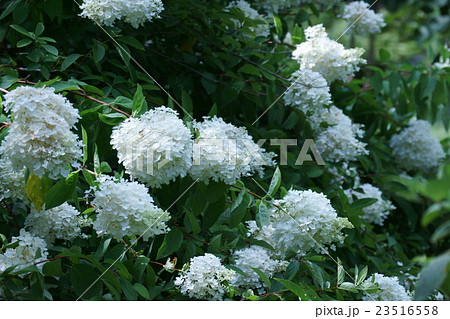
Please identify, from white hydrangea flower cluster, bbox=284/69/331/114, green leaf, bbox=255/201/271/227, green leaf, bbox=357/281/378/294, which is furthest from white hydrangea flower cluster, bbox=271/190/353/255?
white hydrangea flower cluster, bbox=284/69/331/114

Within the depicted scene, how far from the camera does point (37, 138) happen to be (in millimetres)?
1221

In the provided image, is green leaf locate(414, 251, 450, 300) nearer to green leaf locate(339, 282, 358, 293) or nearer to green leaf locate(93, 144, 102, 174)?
green leaf locate(339, 282, 358, 293)

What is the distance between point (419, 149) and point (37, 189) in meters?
1.89

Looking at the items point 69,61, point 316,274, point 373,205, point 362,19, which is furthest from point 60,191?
point 362,19

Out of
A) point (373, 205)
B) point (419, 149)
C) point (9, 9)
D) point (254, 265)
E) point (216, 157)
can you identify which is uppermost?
point (9, 9)

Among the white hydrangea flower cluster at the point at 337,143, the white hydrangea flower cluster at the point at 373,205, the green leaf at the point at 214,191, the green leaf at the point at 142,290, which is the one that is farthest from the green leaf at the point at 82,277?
the white hydrangea flower cluster at the point at 373,205

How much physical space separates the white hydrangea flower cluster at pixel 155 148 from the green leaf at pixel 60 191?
14 cm

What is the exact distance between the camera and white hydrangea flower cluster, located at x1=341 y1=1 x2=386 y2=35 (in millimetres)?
2480

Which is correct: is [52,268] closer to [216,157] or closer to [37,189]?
[37,189]

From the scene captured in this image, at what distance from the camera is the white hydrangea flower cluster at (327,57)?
2.02 m

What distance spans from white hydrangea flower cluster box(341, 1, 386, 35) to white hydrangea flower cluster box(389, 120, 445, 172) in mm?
534

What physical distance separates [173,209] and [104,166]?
1.02ft

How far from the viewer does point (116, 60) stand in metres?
1.98

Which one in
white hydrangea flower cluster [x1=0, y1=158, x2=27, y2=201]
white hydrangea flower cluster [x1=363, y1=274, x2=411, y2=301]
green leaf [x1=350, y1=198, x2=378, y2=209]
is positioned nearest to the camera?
white hydrangea flower cluster [x1=0, y1=158, x2=27, y2=201]
